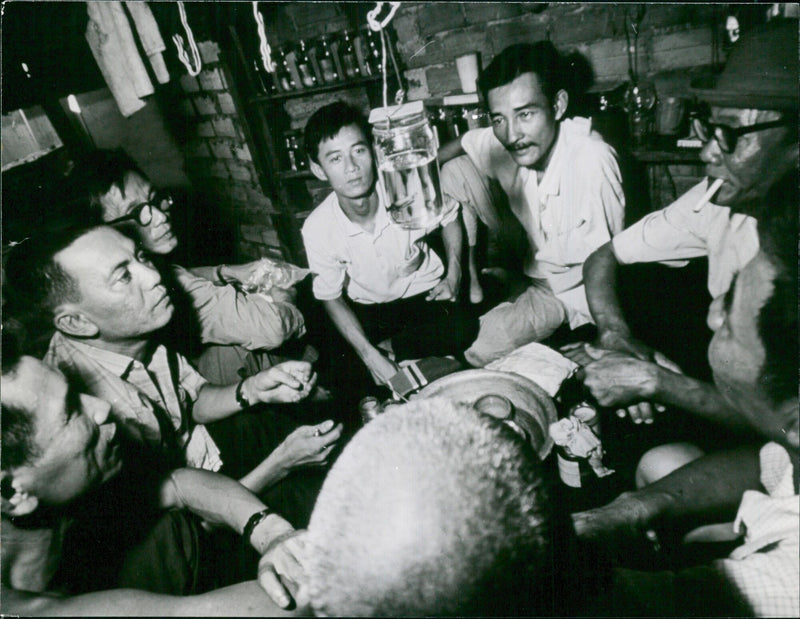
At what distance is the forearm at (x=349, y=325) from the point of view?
3166 millimetres

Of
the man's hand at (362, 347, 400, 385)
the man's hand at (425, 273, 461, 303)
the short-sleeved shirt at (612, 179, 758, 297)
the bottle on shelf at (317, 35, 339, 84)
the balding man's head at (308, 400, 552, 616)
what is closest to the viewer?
the balding man's head at (308, 400, 552, 616)

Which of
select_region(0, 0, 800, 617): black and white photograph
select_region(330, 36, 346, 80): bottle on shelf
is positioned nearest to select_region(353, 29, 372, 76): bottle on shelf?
select_region(0, 0, 800, 617): black and white photograph

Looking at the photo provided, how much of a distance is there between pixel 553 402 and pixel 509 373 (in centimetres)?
20

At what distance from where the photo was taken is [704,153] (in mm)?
1720

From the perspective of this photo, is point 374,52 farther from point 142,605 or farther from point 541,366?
point 142,605

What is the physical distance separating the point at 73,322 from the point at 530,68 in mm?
2838

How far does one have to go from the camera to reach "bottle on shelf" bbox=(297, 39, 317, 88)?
3.72 m

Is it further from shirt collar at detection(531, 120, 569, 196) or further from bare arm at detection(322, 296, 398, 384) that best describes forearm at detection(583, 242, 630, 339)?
bare arm at detection(322, 296, 398, 384)

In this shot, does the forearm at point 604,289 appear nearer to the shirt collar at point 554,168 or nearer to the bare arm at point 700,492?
the shirt collar at point 554,168

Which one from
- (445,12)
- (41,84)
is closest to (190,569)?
(41,84)

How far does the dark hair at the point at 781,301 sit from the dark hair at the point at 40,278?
2.86 m

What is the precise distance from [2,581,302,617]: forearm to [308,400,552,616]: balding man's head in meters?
0.73

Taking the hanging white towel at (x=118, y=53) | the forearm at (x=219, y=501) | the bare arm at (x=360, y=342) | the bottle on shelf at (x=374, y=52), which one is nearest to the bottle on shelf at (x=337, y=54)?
the bottle on shelf at (x=374, y=52)

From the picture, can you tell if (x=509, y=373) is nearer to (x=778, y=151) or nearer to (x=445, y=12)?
(x=778, y=151)
